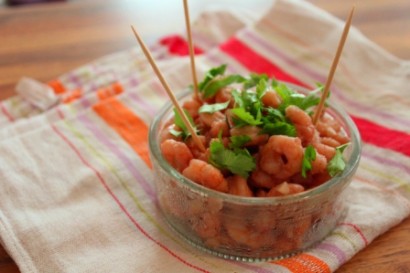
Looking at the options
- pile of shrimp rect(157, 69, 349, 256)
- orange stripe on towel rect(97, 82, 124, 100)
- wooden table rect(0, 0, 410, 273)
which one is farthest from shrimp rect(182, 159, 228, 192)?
wooden table rect(0, 0, 410, 273)

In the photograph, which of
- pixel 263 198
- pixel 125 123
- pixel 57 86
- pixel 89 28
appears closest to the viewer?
pixel 263 198

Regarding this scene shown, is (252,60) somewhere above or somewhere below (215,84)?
below

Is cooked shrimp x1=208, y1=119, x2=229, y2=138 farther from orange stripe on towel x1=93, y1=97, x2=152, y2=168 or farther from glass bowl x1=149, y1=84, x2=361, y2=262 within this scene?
orange stripe on towel x1=93, y1=97, x2=152, y2=168

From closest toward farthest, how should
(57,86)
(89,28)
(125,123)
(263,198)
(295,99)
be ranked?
(263,198) → (295,99) → (125,123) → (57,86) → (89,28)

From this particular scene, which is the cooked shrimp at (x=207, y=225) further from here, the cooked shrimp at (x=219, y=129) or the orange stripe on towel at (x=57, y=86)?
the orange stripe on towel at (x=57, y=86)

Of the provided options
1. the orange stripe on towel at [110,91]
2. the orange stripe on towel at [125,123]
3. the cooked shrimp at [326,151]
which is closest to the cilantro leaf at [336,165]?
the cooked shrimp at [326,151]

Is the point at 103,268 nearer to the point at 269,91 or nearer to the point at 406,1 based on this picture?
the point at 269,91

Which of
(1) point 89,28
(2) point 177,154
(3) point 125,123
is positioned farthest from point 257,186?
(1) point 89,28

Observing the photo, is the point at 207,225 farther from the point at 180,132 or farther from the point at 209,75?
the point at 209,75
